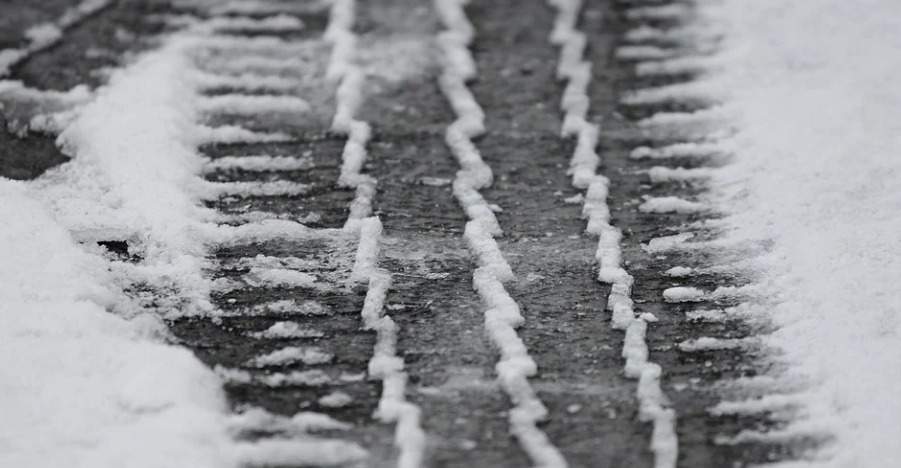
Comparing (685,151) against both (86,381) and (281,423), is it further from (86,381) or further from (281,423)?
(86,381)

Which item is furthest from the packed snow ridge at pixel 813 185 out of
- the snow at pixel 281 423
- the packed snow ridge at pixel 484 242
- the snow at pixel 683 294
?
the snow at pixel 281 423

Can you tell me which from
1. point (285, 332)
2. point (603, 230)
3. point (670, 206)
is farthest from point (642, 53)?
point (285, 332)

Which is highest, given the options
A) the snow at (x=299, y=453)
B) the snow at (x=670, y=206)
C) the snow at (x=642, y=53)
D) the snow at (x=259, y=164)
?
the snow at (x=642, y=53)

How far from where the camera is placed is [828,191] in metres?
1.80

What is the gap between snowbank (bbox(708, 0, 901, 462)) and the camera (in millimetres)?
1390

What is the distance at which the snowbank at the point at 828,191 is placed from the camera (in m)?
1.39

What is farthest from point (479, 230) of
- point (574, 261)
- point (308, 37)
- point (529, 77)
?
point (308, 37)

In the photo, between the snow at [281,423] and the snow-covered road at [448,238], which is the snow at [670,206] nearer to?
the snow-covered road at [448,238]

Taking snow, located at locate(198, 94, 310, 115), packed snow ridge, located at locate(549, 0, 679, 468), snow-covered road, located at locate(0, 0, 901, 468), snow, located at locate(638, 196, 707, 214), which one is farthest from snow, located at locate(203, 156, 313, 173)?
snow, located at locate(638, 196, 707, 214)

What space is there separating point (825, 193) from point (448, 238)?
2.20 ft

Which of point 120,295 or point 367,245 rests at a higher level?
point 367,245

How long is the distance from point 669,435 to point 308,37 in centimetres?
148

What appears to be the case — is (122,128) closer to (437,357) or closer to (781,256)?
(437,357)

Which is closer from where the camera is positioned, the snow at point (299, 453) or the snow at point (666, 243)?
the snow at point (299, 453)
